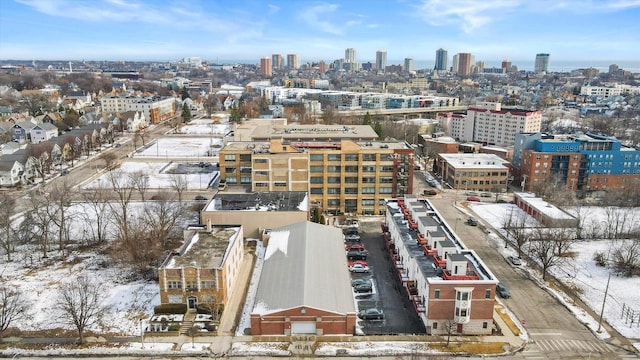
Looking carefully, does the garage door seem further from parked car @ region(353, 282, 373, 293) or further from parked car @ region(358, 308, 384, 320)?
parked car @ region(353, 282, 373, 293)

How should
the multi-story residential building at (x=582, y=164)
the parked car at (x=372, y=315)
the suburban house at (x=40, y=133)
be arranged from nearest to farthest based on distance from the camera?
the parked car at (x=372, y=315) → the multi-story residential building at (x=582, y=164) → the suburban house at (x=40, y=133)

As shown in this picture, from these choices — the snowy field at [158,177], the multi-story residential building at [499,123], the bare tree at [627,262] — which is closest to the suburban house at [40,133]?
the snowy field at [158,177]

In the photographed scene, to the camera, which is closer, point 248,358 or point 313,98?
point 248,358

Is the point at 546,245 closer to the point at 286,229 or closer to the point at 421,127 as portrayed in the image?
the point at 286,229

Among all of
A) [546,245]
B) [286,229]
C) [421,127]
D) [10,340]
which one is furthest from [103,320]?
[421,127]

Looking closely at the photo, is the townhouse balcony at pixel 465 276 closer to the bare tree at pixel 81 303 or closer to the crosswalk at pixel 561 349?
the crosswalk at pixel 561 349
